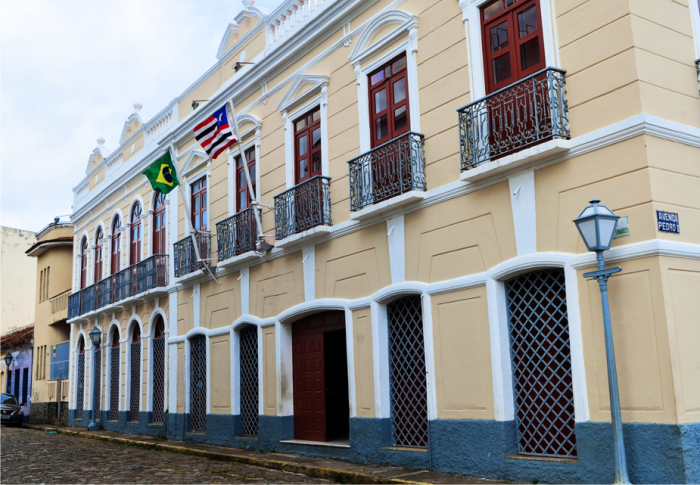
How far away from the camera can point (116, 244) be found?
70.9ft

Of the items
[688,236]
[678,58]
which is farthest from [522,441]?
[678,58]

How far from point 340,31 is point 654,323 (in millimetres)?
7237

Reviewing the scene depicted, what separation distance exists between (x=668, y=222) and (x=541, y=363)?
2172 millimetres

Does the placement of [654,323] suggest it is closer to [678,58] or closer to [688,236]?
[688,236]

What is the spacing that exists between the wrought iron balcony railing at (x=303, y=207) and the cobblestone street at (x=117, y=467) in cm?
396

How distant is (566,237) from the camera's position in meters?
7.92

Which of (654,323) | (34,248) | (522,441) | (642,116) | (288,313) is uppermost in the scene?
(34,248)

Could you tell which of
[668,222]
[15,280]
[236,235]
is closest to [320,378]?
[236,235]

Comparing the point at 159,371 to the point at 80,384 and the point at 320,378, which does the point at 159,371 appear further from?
the point at 80,384

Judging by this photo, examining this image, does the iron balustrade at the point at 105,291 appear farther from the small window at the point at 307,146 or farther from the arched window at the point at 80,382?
the small window at the point at 307,146

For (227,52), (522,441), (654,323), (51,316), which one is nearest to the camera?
(654,323)

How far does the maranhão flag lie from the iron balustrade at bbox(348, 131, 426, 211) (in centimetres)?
322

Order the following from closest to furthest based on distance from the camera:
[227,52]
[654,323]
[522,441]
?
[654,323], [522,441], [227,52]

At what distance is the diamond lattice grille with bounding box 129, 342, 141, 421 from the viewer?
754 inches
